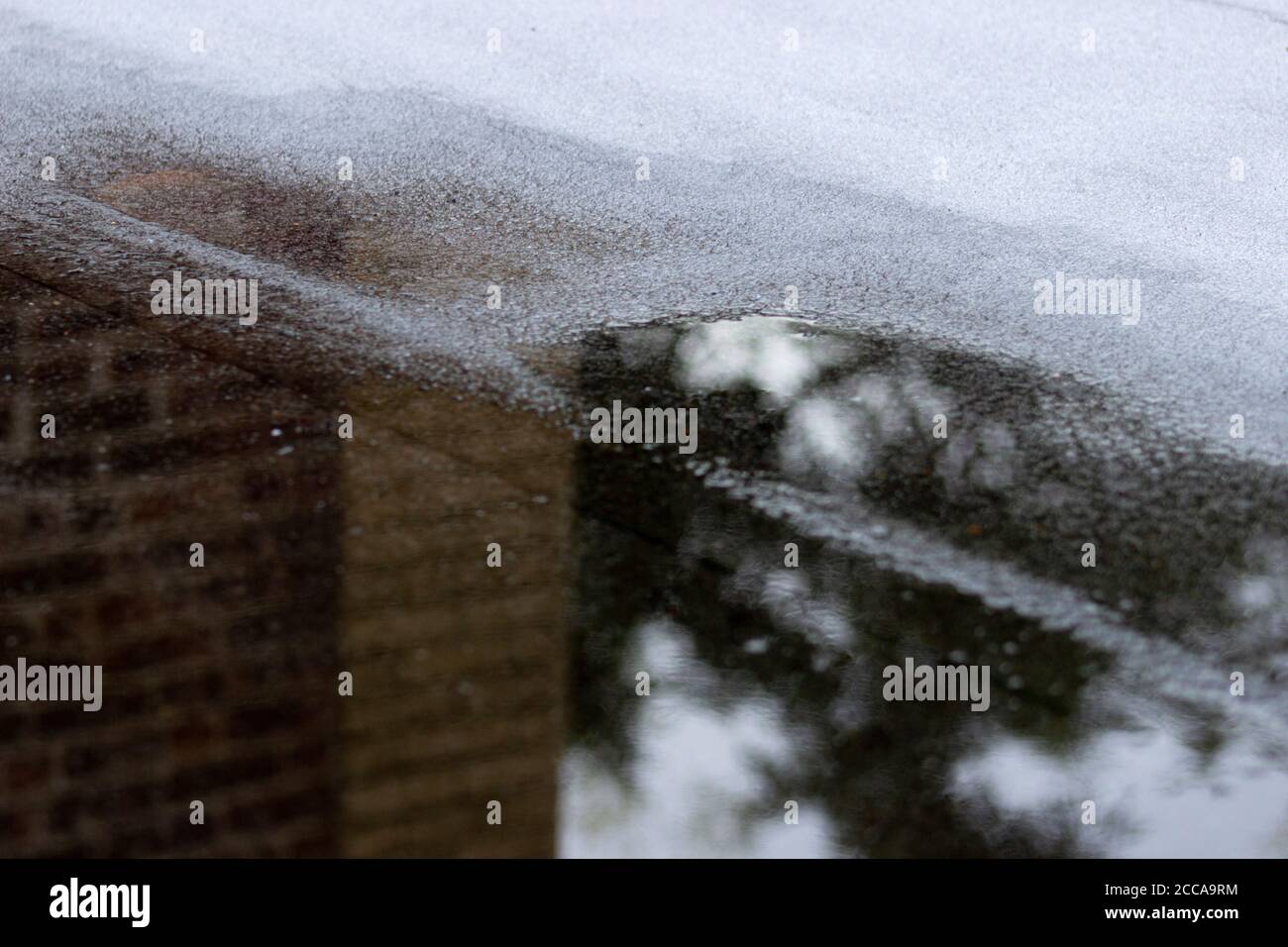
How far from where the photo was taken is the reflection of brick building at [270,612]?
3.01 m

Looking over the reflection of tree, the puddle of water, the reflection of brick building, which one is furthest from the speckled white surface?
the reflection of brick building

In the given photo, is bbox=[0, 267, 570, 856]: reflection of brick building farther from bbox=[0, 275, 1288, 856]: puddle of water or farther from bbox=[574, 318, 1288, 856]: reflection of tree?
bbox=[574, 318, 1288, 856]: reflection of tree

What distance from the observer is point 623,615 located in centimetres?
355

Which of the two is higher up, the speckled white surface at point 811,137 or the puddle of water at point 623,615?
the speckled white surface at point 811,137

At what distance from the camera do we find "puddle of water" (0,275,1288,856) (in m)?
3.02

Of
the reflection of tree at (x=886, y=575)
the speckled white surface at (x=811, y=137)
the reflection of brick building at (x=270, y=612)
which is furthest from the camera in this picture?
the speckled white surface at (x=811, y=137)

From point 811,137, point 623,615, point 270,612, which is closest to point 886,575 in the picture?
point 623,615

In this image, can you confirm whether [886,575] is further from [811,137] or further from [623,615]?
[811,137]

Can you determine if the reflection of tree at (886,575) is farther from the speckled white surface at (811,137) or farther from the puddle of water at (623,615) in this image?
the speckled white surface at (811,137)

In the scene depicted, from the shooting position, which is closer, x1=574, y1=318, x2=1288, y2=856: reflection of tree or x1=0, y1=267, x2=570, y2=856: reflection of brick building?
x1=0, y1=267, x2=570, y2=856: reflection of brick building

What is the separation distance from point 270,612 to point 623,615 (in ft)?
2.81

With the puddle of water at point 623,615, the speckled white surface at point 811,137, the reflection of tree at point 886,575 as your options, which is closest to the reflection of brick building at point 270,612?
the puddle of water at point 623,615
